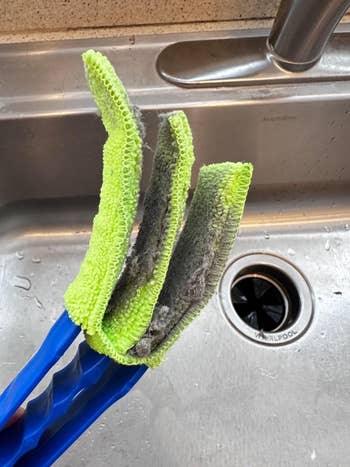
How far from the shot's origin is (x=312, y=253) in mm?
618

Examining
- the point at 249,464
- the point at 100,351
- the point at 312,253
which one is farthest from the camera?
the point at 312,253

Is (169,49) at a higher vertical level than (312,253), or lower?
higher

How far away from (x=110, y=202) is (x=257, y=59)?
1.16 feet

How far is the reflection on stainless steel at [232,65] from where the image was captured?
1.77 feet

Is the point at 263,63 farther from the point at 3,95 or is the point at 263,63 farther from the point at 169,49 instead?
the point at 3,95

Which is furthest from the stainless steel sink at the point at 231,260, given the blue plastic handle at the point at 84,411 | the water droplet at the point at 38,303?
the blue plastic handle at the point at 84,411

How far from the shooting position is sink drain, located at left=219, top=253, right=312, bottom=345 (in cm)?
56

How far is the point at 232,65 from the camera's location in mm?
551

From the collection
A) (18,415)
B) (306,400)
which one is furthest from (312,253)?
(18,415)

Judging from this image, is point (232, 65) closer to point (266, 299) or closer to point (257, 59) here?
point (257, 59)

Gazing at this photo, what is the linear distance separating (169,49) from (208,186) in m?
0.31

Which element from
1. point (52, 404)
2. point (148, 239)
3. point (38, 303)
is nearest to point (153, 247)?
point (148, 239)

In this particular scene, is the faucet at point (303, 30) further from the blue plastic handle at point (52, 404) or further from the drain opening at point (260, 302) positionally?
the blue plastic handle at point (52, 404)

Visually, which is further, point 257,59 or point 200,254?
point 257,59
